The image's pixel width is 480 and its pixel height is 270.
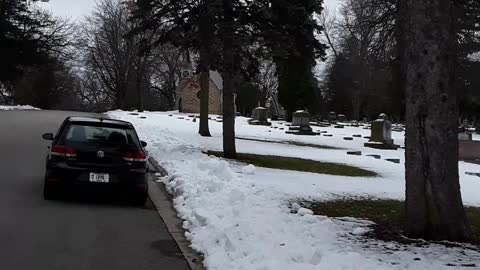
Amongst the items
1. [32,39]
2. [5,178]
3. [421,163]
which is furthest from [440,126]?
[32,39]

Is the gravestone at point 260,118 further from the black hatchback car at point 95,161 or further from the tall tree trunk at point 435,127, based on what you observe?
the tall tree trunk at point 435,127

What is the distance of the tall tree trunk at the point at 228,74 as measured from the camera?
1538 cm

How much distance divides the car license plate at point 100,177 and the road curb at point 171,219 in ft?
3.34

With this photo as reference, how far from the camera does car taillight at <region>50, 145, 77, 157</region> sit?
9672 millimetres

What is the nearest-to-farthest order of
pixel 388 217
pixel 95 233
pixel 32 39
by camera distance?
pixel 95 233, pixel 388 217, pixel 32 39

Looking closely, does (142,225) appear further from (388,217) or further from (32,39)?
(32,39)

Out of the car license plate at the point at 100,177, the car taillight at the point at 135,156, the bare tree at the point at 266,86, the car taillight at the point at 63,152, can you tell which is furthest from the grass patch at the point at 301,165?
the bare tree at the point at 266,86

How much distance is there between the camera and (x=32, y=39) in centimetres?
2055

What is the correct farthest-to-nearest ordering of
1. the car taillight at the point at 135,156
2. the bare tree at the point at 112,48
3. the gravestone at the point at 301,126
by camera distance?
the bare tree at the point at 112,48 < the gravestone at the point at 301,126 < the car taillight at the point at 135,156

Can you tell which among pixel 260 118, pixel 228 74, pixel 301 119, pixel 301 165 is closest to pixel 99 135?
pixel 228 74

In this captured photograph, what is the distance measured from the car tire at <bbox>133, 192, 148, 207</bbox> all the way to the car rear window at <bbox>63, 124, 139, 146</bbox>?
2.99 ft

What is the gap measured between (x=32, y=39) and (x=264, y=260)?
1701cm

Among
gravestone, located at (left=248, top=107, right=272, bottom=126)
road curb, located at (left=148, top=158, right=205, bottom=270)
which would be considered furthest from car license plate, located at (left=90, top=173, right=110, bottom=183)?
gravestone, located at (left=248, top=107, right=272, bottom=126)

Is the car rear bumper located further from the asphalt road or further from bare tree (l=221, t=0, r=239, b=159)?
bare tree (l=221, t=0, r=239, b=159)
